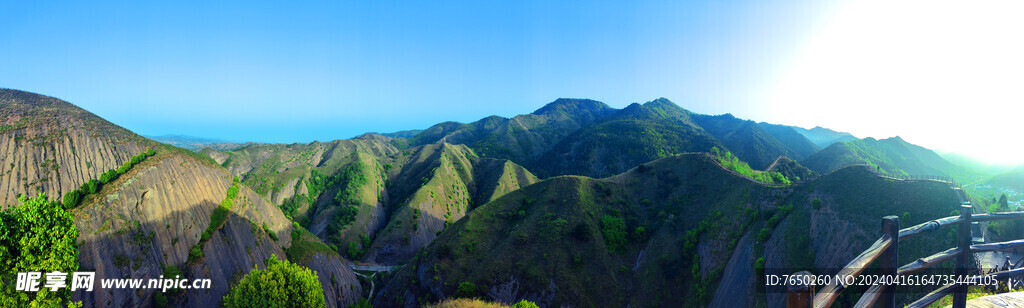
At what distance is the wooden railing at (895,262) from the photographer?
5.11 metres

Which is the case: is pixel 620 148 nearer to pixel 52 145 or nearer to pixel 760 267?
pixel 760 267

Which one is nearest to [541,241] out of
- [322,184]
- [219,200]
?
[219,200]

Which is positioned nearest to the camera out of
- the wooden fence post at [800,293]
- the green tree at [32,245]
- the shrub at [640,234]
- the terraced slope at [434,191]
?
the wooden fence post at [800,293]

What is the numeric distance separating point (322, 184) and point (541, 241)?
86.8m

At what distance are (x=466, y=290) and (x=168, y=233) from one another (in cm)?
3130

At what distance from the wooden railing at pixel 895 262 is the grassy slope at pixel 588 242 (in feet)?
122

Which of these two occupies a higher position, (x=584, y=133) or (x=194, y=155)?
(x=584, y=133)

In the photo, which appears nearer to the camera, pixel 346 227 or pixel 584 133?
pixel 346 227

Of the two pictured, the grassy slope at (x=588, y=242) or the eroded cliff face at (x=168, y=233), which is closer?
the eroded cliff face at (x=168, y=233)

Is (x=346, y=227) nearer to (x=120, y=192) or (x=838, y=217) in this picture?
(x=120, y=192)

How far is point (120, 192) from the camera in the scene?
Result: 3269 cm

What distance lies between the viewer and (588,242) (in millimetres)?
52031

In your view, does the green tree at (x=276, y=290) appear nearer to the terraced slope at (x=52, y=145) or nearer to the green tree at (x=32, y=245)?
the green tree at (x=32, y=245)

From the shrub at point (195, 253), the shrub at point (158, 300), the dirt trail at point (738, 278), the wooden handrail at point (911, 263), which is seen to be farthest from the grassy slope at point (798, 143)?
the shrub at point (158, 300)
